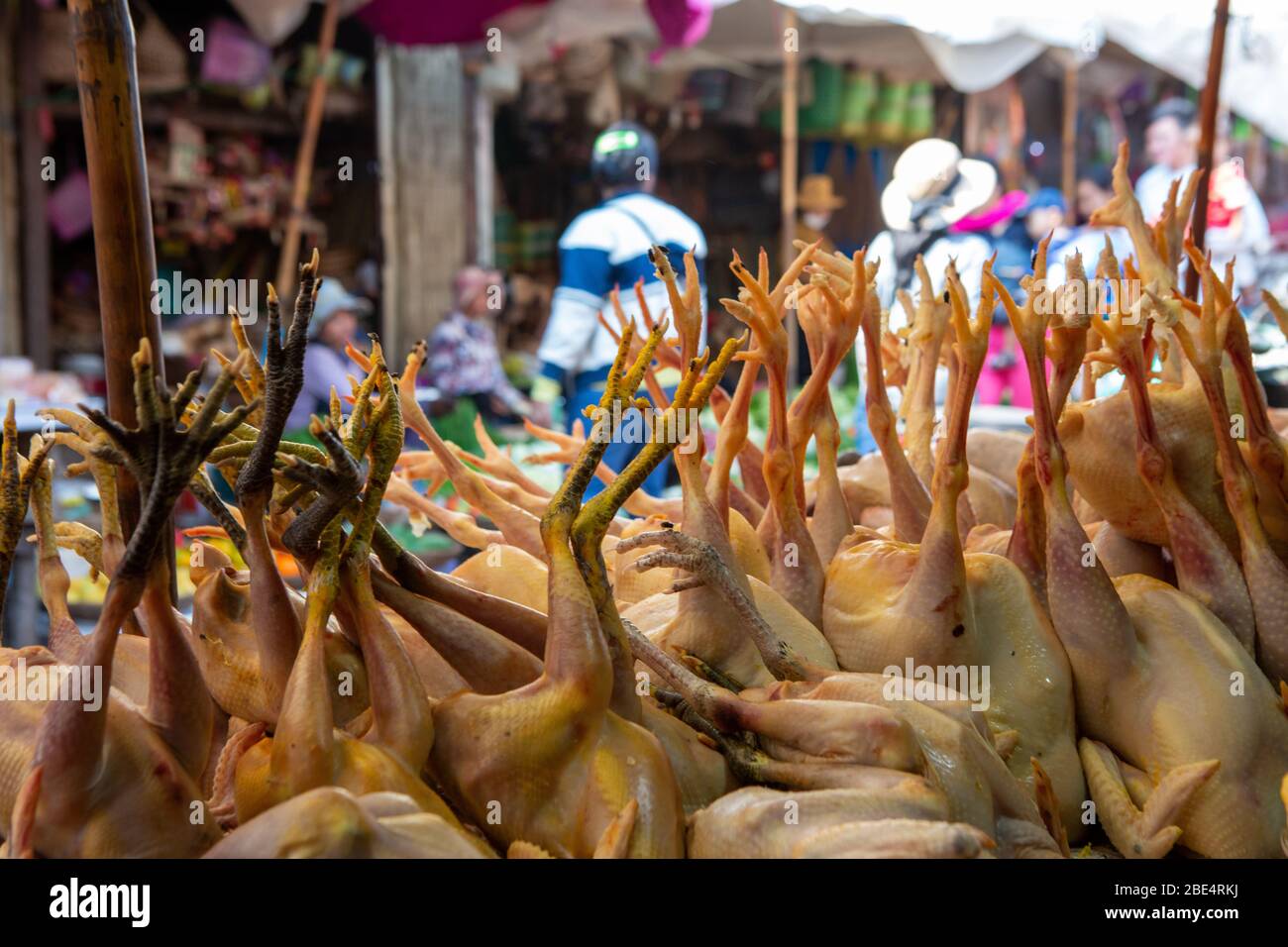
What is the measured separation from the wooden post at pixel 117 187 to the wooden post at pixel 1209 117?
87.4 inches

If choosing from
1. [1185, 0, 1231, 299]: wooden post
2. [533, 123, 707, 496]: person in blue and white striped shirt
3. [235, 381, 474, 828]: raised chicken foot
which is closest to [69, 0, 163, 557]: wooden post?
[235, 381, 474, 828]: raised chicken foot

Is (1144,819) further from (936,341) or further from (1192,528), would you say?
(936,341)

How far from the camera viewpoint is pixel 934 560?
1.79 meters

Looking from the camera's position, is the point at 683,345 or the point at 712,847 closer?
the point at 712,847

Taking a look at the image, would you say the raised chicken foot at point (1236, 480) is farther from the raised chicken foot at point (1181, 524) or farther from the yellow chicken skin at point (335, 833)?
the yellow chicken skin at point (335, 833)

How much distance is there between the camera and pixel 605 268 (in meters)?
5.36

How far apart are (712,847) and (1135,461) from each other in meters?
1.10

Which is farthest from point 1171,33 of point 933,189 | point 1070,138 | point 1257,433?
point 1257,433

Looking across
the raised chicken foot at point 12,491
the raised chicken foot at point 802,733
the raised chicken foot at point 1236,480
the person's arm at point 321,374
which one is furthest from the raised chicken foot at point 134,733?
the person's arm at point 321,374

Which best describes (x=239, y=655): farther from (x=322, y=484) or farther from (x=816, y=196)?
(x=816, y=196)

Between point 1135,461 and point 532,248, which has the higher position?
point 532,248

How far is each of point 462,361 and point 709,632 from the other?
561 centimetres

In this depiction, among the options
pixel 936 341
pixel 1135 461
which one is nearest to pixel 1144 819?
A: pixel 1135 461

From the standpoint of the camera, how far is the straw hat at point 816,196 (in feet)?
Answer: 31.1
